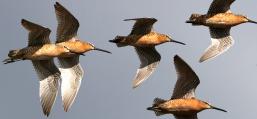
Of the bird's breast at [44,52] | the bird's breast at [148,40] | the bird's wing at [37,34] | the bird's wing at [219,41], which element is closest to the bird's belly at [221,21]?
the bird's wing at [219,41]

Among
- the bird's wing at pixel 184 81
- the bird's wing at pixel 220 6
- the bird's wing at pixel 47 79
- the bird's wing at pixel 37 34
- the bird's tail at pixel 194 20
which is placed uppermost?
the bird's wing at pixel 220 6

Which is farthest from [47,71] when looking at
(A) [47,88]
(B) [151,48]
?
(B) [151,48]

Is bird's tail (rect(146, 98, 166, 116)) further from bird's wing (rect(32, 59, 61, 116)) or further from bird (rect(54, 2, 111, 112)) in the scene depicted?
bird's wing (rect(32, 59, 61, 116))

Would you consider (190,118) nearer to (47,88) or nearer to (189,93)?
(189,93)

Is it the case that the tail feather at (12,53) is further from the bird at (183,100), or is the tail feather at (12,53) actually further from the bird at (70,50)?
the bird at (183,100)

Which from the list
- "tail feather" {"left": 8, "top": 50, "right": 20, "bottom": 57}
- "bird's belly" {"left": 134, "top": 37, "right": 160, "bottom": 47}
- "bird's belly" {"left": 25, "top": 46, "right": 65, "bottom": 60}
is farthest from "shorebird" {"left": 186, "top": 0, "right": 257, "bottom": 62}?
"tail feather" {"left": 8, "top": 50, "right": 20, "bottom": 57}

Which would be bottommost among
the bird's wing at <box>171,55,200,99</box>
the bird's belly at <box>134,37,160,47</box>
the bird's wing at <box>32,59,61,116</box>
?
the bird's wing at <box>32,59,61,116</box>

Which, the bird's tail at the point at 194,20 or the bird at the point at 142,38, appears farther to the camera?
the bird's tail at the point at 194,20
